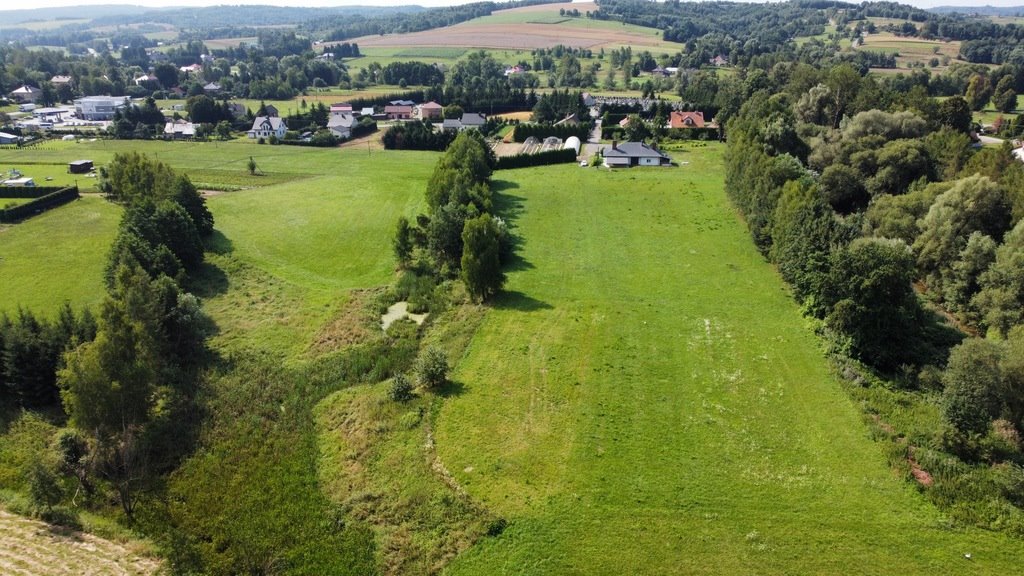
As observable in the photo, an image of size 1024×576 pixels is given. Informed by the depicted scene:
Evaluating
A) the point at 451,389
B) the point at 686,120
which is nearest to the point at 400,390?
the point at 451,389

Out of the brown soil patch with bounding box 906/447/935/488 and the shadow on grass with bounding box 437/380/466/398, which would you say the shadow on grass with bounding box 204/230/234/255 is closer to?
the shadow on grass with bounding box 437/380/466/398

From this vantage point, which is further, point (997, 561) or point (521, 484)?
point (521, 484)

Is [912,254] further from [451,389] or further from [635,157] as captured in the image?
[635,157]

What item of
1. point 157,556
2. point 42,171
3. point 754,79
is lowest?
point 157,556

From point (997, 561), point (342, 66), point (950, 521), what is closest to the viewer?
point (997, 561)

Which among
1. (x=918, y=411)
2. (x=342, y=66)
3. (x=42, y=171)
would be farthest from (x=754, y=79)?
(x=342, y=66)

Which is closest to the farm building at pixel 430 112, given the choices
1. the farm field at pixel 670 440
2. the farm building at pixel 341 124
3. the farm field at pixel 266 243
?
the farm building at pixel 341 124

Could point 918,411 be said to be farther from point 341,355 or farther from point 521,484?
point 341,355
